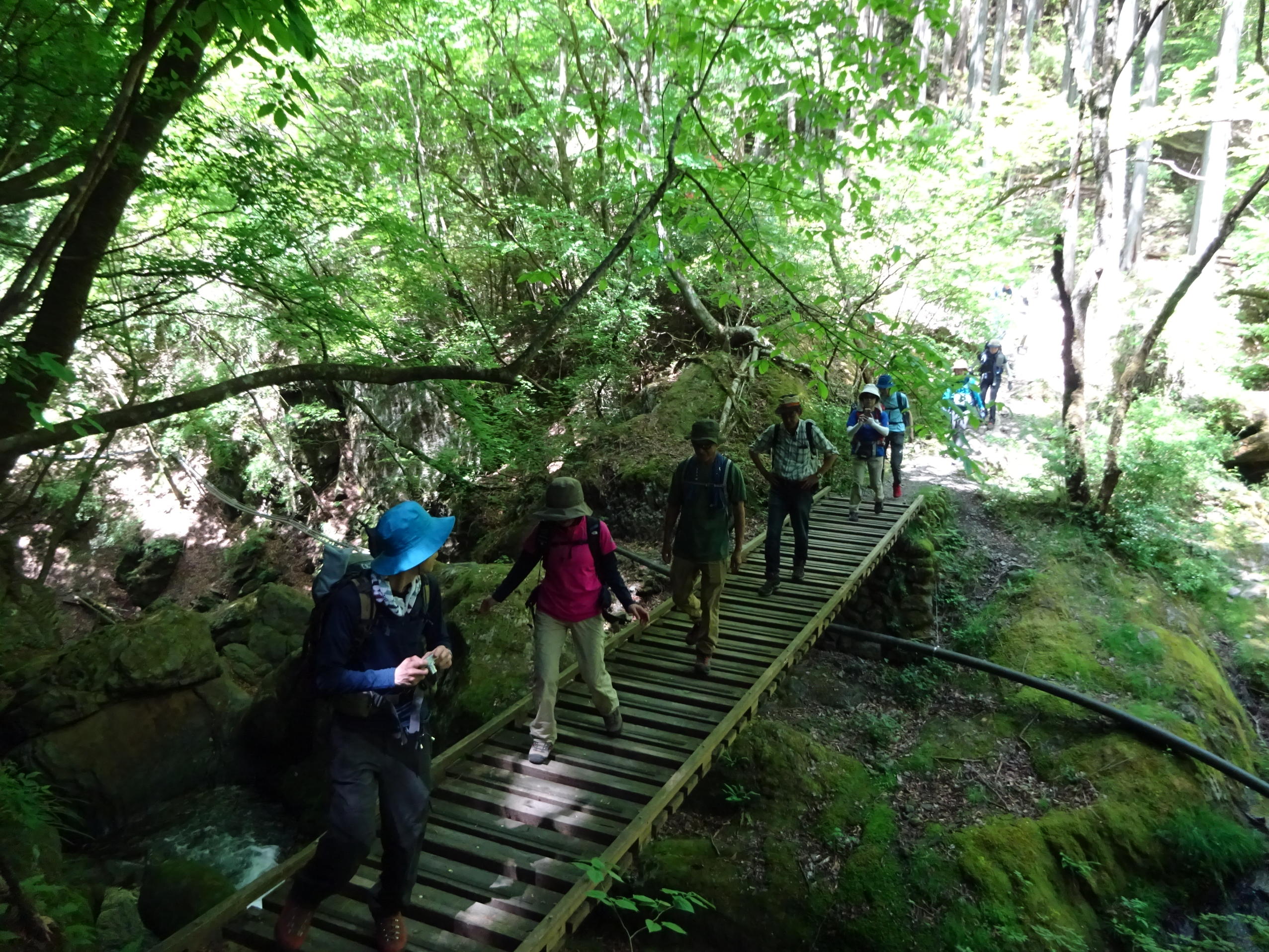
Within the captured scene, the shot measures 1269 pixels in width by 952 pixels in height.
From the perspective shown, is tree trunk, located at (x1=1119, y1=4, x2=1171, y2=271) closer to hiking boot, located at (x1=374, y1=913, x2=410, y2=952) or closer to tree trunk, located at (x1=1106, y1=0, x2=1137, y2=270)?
tree trunk, located at (x1=1106, y1=0, x2=1137, y2=270)

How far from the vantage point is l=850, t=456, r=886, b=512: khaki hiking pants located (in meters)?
9.52

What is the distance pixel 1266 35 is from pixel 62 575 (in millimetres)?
30295

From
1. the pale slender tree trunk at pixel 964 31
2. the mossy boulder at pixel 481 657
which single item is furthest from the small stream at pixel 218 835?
the pale slender tree trunk at pixel 964 31

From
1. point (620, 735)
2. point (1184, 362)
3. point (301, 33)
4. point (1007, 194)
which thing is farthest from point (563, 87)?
point (1184, 362)

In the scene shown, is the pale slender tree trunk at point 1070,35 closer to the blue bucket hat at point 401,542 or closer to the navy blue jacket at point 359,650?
the blue bucket hat at point 401,542

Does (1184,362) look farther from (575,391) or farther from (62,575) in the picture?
(62,575)

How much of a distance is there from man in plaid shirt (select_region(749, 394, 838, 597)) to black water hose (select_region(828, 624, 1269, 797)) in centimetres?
250

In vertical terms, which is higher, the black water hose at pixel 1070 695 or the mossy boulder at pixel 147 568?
the black water hose at pixel 1070 695

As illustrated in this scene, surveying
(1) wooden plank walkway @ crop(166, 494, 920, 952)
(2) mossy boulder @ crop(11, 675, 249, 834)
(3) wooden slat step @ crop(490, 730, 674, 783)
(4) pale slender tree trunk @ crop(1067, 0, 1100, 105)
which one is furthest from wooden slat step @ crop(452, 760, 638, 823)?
(4) pale slender tree trunk @ crop(1067, 0, 1100, 105)

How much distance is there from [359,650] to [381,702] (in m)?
0.23

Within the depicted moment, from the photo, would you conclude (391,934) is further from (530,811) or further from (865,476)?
(865,476)

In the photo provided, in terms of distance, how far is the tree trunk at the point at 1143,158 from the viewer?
18094 mm

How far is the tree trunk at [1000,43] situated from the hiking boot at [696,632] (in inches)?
862

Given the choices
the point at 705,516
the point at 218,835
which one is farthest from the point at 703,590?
the point at 218,835
